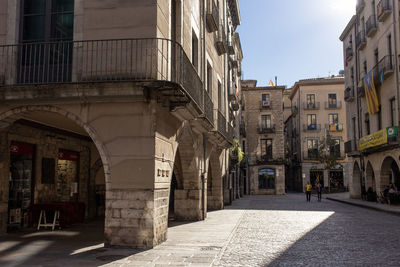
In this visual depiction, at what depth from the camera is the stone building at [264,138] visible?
4641 centimetres

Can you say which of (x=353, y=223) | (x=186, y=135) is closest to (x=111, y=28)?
(x=186, y=135)

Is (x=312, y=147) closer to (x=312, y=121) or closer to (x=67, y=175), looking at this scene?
(x=312, y=121)

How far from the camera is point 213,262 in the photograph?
745cm

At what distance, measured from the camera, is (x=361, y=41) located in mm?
29172

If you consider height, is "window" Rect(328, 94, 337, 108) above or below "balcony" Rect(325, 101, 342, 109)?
above

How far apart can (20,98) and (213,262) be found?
5.69m

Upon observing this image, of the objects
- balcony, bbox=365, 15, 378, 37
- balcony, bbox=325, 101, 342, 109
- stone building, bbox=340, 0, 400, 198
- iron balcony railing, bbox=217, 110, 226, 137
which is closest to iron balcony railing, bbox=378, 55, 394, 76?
stone building, bbox=340, 0, 400, 198

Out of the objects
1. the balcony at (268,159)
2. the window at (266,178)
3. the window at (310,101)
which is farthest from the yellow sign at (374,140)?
the window at (310,101)

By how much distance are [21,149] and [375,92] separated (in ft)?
73.3

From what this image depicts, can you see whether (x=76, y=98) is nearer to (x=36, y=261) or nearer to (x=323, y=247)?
(x=36, y=261)

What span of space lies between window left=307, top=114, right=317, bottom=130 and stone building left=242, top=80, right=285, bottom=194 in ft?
17.1

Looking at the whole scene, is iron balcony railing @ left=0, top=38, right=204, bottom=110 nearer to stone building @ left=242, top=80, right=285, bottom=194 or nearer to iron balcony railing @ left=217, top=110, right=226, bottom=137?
iron balcony railing @ left=217, top=110, right=226, bottom=137

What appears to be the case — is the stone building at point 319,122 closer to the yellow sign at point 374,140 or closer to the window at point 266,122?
the window at point 266,122

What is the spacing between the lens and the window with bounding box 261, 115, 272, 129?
47.6 meters
